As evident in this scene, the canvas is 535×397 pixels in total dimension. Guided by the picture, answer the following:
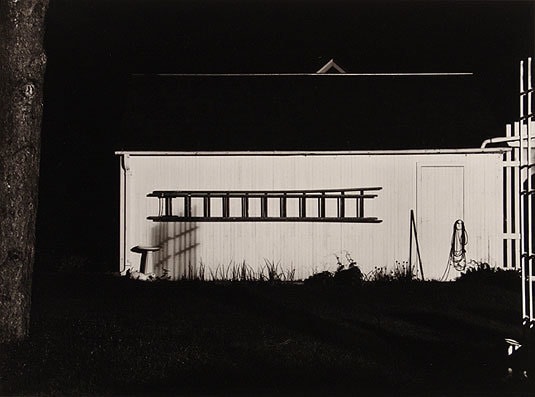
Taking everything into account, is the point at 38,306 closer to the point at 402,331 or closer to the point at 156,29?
the point at 402,331

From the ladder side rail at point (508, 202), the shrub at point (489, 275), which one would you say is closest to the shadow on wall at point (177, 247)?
the shrub at point (489, 275)

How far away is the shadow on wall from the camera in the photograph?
1714cm

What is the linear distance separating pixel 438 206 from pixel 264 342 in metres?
7.79

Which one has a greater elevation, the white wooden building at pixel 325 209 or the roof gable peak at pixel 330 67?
the roof gable peak at pixel 330 67

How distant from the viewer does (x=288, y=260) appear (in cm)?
1703

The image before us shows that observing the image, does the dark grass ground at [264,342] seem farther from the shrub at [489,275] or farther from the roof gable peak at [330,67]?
the roof gable peak at [330,67]

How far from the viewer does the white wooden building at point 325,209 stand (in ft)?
55.8

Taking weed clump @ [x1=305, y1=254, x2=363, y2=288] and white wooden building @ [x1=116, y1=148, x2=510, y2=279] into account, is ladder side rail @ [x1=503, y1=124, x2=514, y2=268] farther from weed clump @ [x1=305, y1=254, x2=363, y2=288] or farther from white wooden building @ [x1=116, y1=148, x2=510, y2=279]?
weed clump @ [x1=305, y1=254, x2=363, y2=288]

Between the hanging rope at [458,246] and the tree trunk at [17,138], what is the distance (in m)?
9.30

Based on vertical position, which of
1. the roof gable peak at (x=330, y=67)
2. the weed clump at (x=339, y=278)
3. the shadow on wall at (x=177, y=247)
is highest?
the roof gable peak at (x=330, y=67)

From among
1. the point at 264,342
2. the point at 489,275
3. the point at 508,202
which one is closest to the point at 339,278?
the point at 489,275

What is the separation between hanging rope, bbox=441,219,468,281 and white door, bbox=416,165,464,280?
8 centimetres

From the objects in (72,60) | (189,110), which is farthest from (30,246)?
(72,60)

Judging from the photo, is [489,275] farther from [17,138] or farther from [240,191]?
[17,138]
